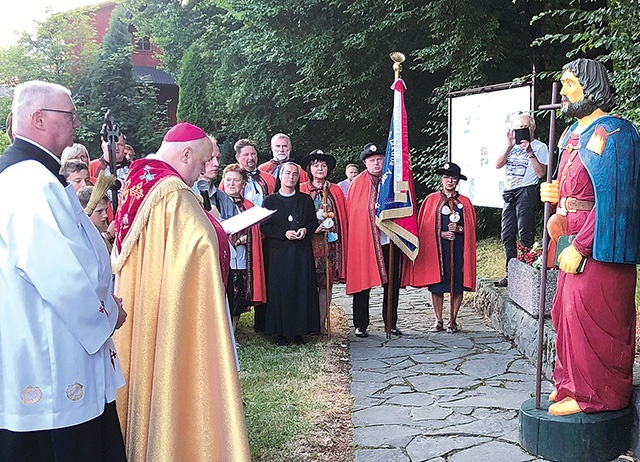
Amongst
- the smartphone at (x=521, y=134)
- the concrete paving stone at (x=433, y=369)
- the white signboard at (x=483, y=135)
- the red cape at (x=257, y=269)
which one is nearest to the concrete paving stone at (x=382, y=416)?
the concrete paving stone at (x=433, y=369)

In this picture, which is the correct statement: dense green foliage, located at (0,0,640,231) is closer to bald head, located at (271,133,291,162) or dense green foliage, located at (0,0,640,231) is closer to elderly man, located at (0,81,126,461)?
bald head, located at (271,133,291,162)

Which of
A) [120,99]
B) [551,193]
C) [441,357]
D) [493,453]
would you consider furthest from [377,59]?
[120,99]

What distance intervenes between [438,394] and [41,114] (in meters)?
3.86

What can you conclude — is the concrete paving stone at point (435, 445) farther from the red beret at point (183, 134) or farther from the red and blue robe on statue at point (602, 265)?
the red beret at point (183, 134)

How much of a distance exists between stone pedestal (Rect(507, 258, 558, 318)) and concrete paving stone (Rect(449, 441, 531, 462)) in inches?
74.4

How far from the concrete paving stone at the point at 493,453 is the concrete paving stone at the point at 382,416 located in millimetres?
622

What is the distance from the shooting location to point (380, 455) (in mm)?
4203

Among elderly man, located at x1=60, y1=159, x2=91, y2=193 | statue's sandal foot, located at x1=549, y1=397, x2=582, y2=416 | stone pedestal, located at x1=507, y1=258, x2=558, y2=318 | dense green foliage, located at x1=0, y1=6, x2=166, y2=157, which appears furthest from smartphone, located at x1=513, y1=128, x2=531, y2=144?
dense green foliage, located at x1=0, y1=6, x2=166, y2=157

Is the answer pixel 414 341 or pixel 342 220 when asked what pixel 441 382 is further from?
pixel 342 220

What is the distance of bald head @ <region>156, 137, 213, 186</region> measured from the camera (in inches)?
139

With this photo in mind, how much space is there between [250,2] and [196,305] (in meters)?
12.5

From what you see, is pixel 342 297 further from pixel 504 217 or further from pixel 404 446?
pixel 404 446

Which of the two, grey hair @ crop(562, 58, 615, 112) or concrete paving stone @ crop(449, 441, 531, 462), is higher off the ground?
grey hair @ crop(562, 58, 615, 112)

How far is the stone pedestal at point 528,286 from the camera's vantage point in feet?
20.1
